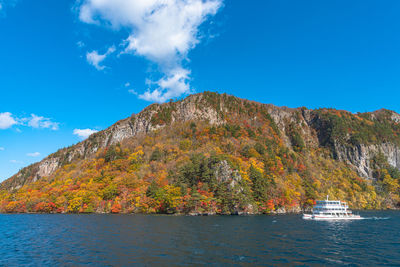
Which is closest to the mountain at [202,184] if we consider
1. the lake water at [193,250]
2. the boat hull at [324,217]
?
the boat hull at [324,217]

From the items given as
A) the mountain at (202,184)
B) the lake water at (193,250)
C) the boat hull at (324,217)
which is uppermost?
the mountain at (202,184)

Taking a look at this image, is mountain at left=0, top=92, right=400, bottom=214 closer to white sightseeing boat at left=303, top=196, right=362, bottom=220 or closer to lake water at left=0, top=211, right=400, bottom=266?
white sightseeing boat at left=303, top=196, right=362, bottom=220

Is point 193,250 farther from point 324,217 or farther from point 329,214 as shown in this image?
point 329,214

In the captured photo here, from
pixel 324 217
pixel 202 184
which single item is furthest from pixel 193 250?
pixel 202 184

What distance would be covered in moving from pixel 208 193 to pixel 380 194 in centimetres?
15434

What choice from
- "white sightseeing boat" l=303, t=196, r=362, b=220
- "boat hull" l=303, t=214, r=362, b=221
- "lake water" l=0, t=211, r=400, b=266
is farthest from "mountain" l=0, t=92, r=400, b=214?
"lake water" l=0, t=211, r=400, b=266

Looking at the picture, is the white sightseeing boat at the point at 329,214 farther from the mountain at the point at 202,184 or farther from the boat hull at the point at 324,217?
the mountain at the point at 202,184

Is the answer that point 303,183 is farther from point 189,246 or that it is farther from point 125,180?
point 189,246

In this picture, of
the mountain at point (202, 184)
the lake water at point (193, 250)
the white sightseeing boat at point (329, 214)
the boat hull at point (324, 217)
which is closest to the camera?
the lake water at point (193, 250)

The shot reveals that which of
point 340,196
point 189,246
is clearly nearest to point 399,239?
point 189,246

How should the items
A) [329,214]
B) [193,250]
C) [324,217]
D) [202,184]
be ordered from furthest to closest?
1. [202,184]
2. [329,214]
3. [324,217]
4. [193,250]

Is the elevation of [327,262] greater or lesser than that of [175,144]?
lesser

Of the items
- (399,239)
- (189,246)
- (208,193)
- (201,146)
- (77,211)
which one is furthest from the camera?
(201,146)

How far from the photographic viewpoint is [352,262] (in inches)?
1094
